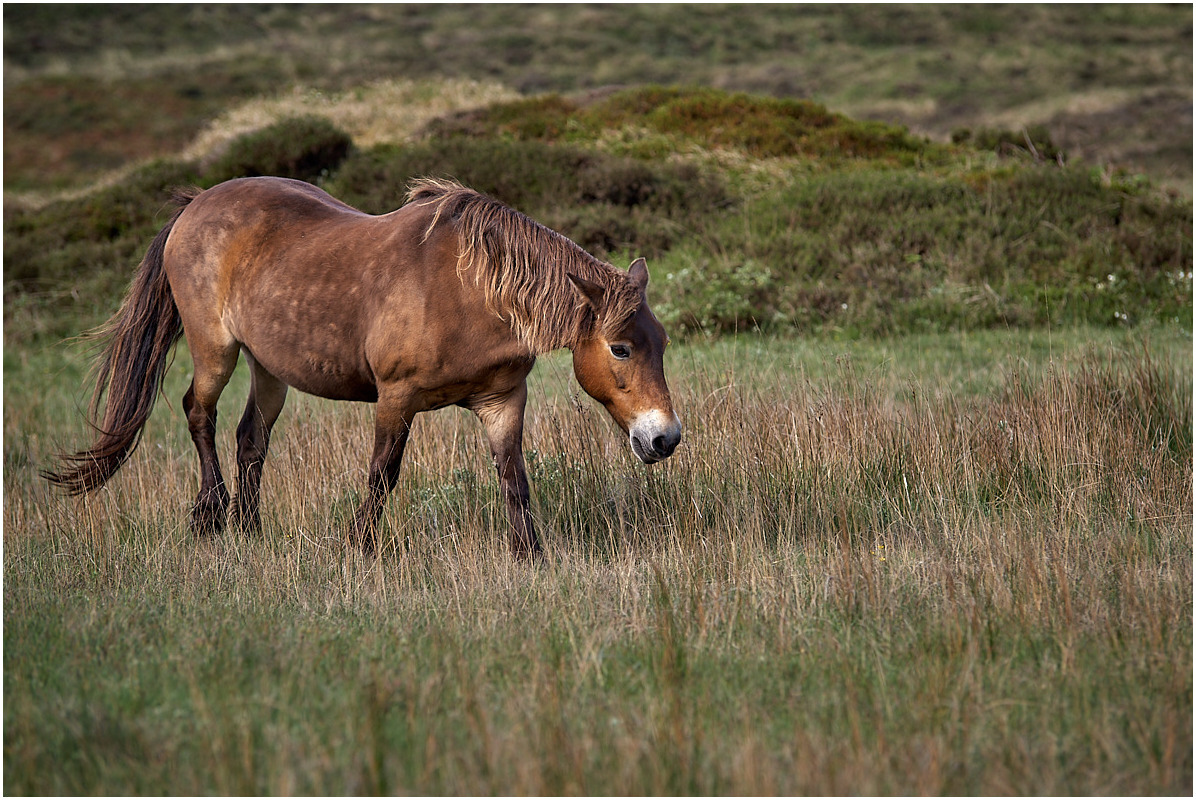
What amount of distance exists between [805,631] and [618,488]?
2018mm

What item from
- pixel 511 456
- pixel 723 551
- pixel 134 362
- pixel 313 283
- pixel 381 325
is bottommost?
pixel 723 551

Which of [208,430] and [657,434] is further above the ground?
[657,434]

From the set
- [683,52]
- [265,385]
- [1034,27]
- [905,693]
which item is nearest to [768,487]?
[905,693]

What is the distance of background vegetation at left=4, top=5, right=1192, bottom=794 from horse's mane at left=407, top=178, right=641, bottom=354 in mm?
1108

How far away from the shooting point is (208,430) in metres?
5.38

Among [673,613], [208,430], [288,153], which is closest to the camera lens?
[673,613]

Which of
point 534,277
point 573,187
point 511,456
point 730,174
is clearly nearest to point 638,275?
point 534,277

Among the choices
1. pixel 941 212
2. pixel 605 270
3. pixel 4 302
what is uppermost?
pixel 605 270

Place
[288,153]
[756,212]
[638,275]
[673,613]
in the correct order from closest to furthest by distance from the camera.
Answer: [673,613] → [638,275] → [756,212] → [288,153]

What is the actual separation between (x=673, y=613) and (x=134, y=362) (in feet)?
12.6

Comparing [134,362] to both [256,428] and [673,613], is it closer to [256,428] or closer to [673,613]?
[256,428]

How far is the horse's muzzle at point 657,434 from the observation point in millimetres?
3904

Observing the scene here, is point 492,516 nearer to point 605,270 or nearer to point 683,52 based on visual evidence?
point 605,270

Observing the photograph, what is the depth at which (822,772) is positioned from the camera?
2.45 meters
